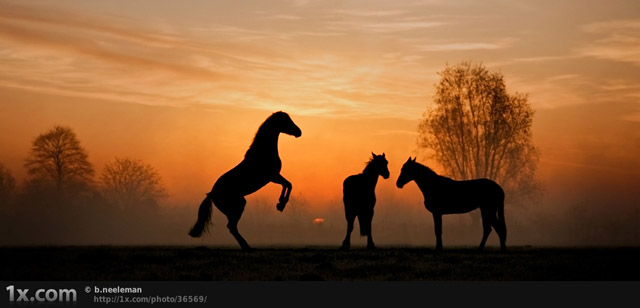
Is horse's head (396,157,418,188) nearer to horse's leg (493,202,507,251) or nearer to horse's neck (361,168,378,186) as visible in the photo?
horse's neck (361,168,378,186)

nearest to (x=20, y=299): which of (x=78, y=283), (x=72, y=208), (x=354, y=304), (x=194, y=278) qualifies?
(x=78, y=283)

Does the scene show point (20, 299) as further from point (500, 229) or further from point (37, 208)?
point (37, 208)

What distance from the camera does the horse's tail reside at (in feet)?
71.8

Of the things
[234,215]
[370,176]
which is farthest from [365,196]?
[234,215]

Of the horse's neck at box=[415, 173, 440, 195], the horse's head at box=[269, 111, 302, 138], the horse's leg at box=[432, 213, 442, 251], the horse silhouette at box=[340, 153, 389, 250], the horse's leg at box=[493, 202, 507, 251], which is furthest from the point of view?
the horse silhouette at box=[340, 153, 389, 250]

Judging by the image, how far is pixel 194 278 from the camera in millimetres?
15086

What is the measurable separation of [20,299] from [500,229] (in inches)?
590

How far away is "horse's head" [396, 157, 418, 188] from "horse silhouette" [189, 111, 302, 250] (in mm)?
3874

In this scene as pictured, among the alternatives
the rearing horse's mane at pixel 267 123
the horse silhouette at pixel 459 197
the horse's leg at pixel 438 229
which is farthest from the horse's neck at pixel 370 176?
the rearing horse's mane at pixel 267 123

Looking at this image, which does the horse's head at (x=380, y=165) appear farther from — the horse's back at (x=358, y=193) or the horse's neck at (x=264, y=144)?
the horse's neck at (x=264, y=144)

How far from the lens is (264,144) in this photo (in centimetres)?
2184

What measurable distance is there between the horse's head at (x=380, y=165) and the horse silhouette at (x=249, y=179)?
302cm

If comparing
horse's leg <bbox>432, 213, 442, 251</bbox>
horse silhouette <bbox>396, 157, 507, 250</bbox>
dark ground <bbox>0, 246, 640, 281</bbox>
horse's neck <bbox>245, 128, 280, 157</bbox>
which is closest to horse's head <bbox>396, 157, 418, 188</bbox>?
horse silhouette <bbox>396, 157, 507, 250</bbox>

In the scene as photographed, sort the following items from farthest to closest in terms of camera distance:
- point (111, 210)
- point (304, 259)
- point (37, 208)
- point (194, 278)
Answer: point (111, 210) < point (37, 208) < point (304, 259) < point (194, 278)
